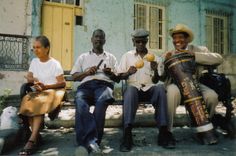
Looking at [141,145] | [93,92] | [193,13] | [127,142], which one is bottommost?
[141,145]

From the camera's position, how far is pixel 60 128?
19.1 feet

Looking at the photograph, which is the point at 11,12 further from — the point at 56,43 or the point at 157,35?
the point at 157,35

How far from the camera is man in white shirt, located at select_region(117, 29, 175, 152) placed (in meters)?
4.28

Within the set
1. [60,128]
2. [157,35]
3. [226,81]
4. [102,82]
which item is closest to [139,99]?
[102,82]

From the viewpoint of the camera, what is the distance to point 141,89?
15.5 feet

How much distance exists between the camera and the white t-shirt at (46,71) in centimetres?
459

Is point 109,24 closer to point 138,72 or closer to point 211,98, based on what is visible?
point 138,72

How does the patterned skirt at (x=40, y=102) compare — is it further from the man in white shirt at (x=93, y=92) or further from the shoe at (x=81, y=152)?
the shoe at (x=81, y=152)

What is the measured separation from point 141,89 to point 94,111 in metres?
0.84

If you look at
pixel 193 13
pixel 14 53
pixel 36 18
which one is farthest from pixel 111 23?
pixel 193 13

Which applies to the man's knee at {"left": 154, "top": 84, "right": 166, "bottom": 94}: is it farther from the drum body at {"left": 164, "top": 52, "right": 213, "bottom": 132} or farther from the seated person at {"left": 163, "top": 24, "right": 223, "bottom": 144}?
the drum body at {"left": 164, "top": 52, "right": 213, "bottom": 132}

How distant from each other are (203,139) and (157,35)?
844cm

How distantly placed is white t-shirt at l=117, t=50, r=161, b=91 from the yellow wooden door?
6101 mm

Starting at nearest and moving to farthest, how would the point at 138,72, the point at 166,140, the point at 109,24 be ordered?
1. the point at 166,140
2. the point at 138,72
3. the point at 109,24
